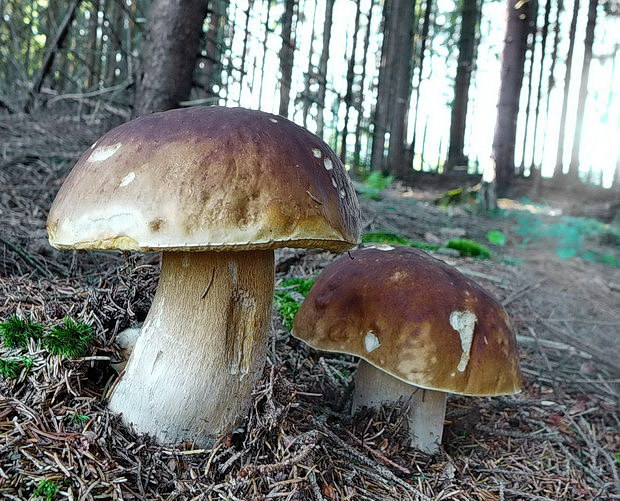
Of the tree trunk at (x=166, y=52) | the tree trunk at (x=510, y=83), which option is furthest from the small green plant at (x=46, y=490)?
the tree trunk at (x=510, y=83)

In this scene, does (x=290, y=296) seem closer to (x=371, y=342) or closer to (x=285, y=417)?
(x=371, y=342)

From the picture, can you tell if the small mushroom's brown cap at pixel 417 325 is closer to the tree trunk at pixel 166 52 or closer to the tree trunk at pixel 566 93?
the tree trunk at pixel 166 52

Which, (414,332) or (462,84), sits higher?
(462,84)

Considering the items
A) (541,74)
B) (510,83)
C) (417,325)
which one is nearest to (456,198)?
(510,83)

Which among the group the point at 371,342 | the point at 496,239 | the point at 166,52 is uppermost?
the point at 166,52

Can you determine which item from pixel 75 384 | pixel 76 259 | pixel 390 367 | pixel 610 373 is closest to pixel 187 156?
pixel 75 384

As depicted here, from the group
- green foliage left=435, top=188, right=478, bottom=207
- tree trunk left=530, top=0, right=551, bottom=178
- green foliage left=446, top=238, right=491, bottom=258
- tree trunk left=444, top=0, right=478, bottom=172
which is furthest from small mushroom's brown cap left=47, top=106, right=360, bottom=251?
tree trunk left=444, top=0, right=478, bottom=172
